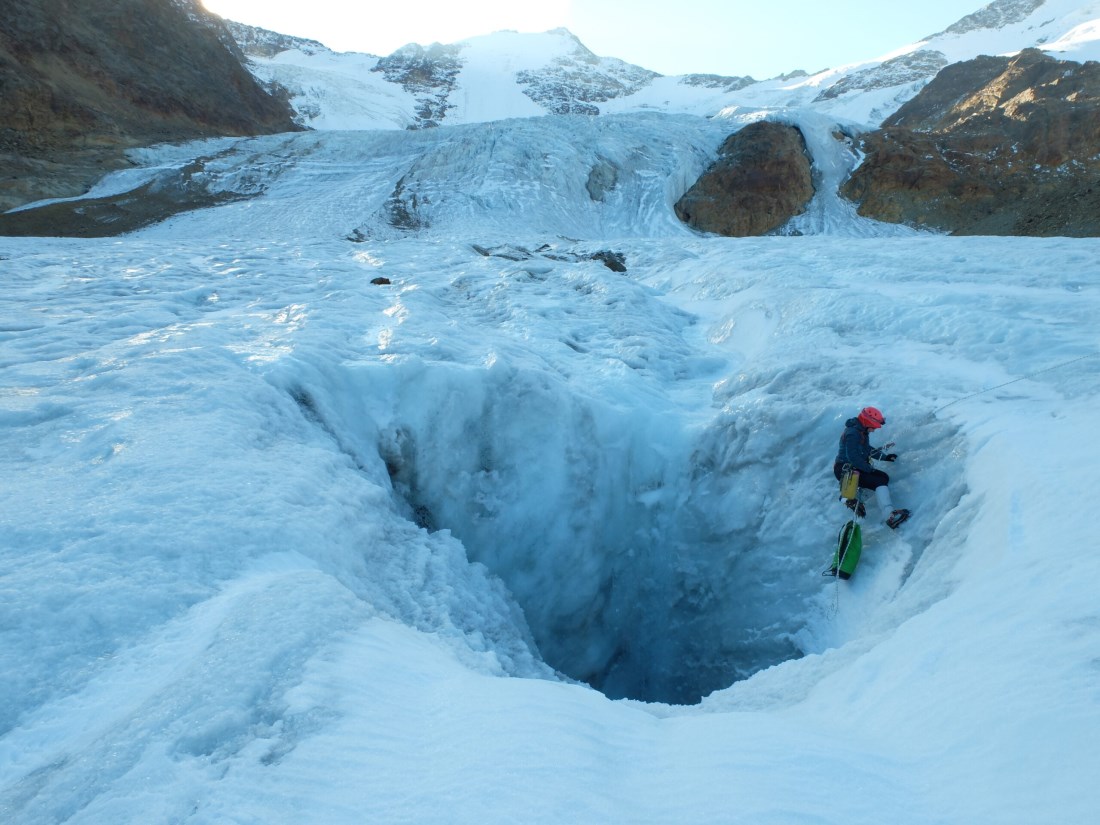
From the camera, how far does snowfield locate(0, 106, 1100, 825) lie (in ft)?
7.87

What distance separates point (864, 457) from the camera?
550 centimetres

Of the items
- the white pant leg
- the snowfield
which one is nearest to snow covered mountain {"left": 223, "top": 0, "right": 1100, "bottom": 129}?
the snowfield

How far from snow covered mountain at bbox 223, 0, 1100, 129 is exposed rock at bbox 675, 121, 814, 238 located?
28.6 metres

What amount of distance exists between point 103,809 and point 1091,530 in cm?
458

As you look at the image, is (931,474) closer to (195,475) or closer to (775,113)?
(195,475)

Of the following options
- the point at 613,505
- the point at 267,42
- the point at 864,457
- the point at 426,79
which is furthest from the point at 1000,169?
the point at 267,42

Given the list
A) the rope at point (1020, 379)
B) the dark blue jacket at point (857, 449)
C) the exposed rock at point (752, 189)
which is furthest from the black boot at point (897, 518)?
the exposed rock at point (752, 189)

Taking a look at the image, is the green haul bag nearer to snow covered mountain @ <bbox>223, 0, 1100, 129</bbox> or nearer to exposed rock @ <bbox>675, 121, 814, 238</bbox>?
exposed rock @ <bbox>675, 121, 814, 238</bbox>

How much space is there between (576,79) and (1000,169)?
268ft

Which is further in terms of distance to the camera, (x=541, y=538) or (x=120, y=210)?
(x=120, y=210)

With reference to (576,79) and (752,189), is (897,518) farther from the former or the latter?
(576,79)

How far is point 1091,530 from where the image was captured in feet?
11.1

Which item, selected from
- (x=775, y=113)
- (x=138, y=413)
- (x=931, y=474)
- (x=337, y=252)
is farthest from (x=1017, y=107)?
(x=138, y=413)

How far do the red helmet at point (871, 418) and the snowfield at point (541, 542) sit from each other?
379 mm
